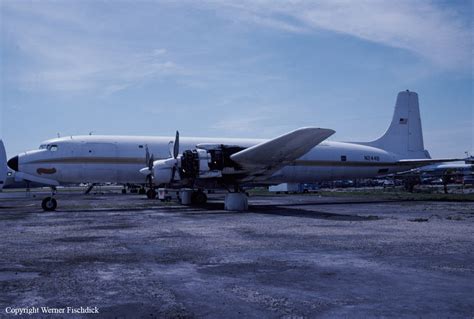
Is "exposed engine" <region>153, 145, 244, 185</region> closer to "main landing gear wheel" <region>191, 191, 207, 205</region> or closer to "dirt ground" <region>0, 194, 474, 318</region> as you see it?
"main landing gear wheel" <region>191, 191, 207, 205</region>

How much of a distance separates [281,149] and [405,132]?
604 inches

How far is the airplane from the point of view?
78.9ft

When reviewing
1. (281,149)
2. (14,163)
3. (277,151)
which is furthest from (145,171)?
(281,149)

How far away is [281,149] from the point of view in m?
23.4

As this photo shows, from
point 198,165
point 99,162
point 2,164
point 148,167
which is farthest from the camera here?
point 2,164

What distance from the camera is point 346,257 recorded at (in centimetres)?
920

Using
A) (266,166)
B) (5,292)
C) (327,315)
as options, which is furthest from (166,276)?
(266,166)

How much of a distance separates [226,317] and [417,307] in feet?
7.56

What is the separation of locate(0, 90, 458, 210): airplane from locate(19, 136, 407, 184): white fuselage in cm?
5

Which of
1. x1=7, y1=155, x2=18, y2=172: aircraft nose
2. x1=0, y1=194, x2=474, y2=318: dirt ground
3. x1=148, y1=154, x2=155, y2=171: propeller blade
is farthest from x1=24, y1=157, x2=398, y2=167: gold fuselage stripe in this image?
x1=0, y1=194, x2=474, y2=318: dirt ground

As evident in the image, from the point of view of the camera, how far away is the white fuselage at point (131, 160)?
1049 inches

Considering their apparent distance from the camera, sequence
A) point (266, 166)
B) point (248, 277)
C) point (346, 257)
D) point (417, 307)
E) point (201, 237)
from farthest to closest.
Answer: point (266, 166) < point (201, 237) < point (346, 257) < point (248, 277) < point (417, 307)

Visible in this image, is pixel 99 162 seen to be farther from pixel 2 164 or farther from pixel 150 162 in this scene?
pixel 2 164

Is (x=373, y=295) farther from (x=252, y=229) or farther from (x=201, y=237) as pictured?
(x=252, y=229)
